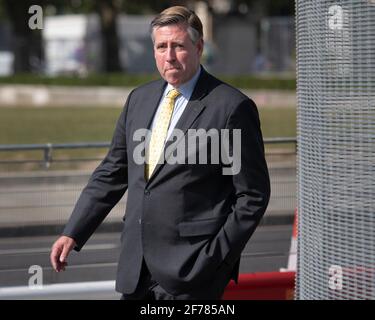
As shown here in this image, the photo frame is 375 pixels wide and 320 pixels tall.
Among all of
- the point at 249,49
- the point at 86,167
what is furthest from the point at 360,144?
the point at 249,49

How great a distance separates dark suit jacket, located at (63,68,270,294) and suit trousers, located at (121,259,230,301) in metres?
0.03

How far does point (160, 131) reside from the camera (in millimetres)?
3844

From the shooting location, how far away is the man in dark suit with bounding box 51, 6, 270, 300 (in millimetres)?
3697

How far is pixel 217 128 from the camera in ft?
12.2

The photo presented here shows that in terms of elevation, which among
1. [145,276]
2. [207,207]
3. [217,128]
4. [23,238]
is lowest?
[23,238]

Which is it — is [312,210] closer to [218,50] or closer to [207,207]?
[207,207]

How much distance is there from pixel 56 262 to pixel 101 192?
345mm

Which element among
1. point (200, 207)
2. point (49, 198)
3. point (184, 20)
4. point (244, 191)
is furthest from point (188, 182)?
point (49, 198)

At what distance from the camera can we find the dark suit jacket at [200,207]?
3689mm

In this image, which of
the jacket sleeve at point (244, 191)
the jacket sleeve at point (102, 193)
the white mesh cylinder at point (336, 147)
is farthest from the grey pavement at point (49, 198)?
the jacket sleeve at point (244, 191)

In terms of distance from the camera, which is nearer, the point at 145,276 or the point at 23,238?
the point at 145,276

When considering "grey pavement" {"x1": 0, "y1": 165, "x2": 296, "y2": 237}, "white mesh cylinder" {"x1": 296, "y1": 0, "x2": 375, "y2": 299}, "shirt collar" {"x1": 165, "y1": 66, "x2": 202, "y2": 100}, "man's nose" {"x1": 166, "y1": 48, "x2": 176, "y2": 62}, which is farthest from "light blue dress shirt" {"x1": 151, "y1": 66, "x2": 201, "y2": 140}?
"grey pavement" {"x1": 0, "y1": 165, "x2": 296, "y2": 237}

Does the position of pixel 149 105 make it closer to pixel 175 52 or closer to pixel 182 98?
pixel 182 98

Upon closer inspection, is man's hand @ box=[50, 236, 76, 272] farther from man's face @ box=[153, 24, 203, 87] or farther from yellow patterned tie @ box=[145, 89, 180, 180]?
man's face @ box=[153, 24, 203, 87]
